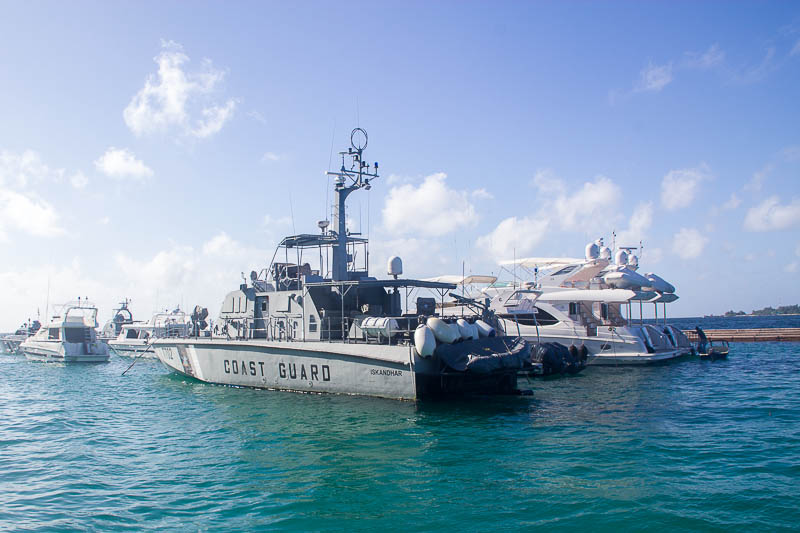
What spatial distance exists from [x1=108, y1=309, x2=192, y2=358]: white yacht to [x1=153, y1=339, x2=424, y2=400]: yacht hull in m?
24.2

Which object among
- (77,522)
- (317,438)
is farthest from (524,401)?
(77,522)

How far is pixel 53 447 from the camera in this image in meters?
12.2

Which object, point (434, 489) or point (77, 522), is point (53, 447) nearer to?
point (77, 522)

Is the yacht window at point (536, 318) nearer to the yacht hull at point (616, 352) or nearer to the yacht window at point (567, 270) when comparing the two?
the yacht hull at point (616, 352)

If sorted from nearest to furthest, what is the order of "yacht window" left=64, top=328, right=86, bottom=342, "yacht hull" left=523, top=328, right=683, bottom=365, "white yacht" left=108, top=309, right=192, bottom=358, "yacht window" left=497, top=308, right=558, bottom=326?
"yacht hull" left=523, top=328, right=683, bottom=365, "yacht window" left=497, top=308, right=558, bottom=326, "yacht window" left=64, top=328, right=86, bottom=342, "white yacht" left=108, top=309, right=192, bottom=358

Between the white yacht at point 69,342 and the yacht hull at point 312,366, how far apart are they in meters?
19.3

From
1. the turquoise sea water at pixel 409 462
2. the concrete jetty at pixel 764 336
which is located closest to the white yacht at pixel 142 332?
the turquoise sea water at pixel 409 462

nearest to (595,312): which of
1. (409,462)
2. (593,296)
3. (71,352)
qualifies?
(593,296)

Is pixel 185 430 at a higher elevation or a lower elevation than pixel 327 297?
Result: lower

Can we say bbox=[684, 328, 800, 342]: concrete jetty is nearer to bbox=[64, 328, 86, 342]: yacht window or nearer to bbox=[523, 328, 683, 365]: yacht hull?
bbox=[523, 328, 683, 365]: yacht hull

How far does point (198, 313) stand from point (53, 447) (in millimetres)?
12343

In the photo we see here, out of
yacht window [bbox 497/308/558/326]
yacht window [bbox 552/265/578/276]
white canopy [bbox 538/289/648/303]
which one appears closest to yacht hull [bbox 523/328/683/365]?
yacht window [bbox 497/308/558/326]

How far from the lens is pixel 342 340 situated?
664 inches

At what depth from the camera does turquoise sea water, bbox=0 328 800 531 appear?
763 centimetres
